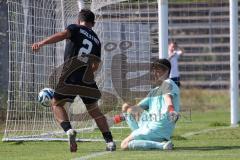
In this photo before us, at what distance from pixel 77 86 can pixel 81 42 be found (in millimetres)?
579

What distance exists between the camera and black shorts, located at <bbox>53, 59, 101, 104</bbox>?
11875 millimetres

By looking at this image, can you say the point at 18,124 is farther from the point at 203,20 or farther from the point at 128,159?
the point at 203,20

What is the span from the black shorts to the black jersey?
223 millimetres

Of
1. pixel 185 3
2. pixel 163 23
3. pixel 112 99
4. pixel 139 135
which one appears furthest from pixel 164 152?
pixel 185 3

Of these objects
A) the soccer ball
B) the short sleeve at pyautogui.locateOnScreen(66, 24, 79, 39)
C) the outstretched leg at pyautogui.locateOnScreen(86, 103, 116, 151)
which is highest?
the short sleeve at pyautogui.locateOnScreen(66, 24, 79, 39)

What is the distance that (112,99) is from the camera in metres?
15.7

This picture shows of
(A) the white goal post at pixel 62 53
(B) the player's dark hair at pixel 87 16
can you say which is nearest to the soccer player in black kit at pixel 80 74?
(B) the player's dark hair at pixel 87 16

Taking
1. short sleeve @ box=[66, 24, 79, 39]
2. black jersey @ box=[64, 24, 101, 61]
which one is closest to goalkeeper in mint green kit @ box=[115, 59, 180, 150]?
black jersey @ box=[64, 24, 101, 61]

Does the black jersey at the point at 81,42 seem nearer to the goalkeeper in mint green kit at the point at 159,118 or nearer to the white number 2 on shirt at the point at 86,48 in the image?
the white number 2 on shirt at the point at 86,48

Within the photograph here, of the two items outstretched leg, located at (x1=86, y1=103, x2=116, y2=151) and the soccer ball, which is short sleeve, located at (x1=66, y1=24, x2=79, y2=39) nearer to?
outstretched leg, located at (x1=86, y1=103, x2=116, y2=151)

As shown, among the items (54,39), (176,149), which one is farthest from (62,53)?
(176,149)

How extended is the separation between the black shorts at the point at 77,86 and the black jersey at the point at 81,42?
22 centimetres

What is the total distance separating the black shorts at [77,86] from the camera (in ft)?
39.0

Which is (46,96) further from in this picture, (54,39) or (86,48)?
(54,39)
